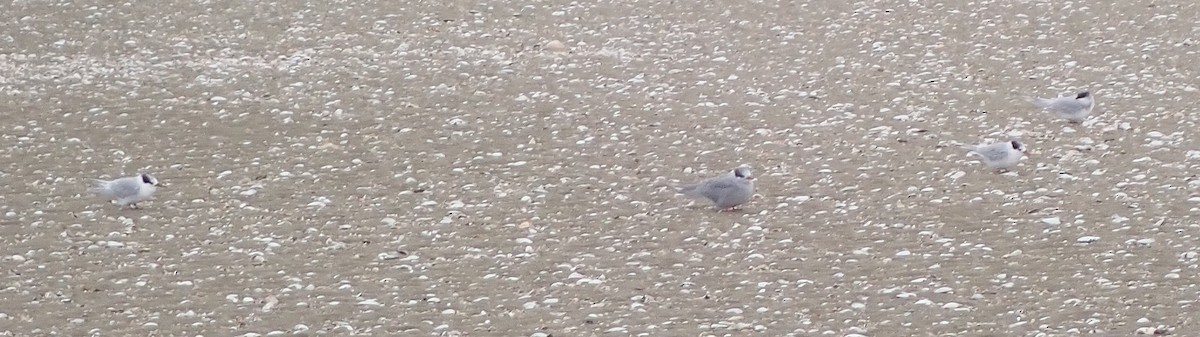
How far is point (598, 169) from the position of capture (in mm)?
8359

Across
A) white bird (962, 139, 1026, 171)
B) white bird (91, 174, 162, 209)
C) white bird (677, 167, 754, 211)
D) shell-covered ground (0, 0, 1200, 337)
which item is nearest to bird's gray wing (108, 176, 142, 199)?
white bird (91, 174, 162, 209)

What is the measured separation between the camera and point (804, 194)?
25.4ft

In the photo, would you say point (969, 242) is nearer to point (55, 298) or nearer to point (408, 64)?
point (55, 298)

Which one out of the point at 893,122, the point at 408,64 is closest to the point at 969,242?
the point at 893,122

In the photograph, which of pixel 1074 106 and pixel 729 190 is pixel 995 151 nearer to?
pixel 1074 106

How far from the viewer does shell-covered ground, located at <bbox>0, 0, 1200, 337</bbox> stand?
6.24 metres

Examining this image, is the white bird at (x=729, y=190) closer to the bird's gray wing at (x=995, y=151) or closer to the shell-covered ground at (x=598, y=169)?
the shell-covered ground at (x=598, y=169)

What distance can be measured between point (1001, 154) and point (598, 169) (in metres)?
2.35

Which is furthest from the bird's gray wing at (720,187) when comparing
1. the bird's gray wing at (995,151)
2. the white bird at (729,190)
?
the bird's gray wing at (995,151)

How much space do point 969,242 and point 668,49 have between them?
15.7 ft

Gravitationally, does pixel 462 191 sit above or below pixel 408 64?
below

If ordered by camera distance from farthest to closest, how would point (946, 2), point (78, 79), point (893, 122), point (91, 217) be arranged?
point (946, 2), point (78, 79), point (893, 122), point (91, 217)

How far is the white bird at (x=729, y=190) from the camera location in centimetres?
745

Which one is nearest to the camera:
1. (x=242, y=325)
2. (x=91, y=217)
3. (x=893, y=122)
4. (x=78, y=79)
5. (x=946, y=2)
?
(x=242, y=325)
